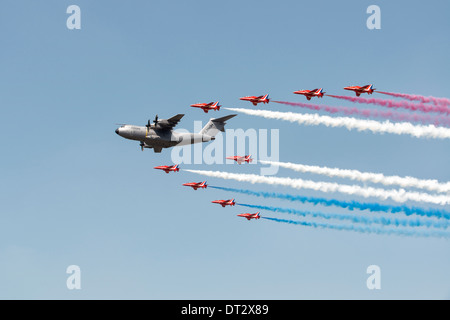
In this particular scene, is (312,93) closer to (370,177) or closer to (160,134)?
(370,177)

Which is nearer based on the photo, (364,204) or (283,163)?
(364,204)

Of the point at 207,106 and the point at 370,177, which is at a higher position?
the point at 207,106

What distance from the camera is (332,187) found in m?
90.4

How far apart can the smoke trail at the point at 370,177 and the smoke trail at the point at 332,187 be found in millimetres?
975

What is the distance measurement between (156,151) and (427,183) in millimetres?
37996

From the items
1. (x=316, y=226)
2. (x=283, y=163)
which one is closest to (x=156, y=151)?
(x=283, y=163)

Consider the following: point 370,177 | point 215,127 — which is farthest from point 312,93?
point 215,127

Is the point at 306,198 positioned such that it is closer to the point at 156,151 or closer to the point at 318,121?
the point at 318,121

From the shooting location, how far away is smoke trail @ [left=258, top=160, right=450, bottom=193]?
82181 mm

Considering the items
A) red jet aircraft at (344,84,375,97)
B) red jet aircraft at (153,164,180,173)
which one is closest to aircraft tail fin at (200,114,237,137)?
red jet aircraft at (153,164,180,173)

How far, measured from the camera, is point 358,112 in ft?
281

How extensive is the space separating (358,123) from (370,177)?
6.65 metres

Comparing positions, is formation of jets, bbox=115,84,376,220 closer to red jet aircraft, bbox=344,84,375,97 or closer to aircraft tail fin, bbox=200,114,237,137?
aircraft tail fin, bbox=200,114,237,137

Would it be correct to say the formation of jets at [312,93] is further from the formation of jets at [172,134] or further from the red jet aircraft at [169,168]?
the red jet aircraft at [169,168]
